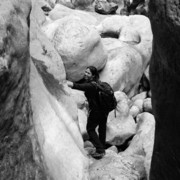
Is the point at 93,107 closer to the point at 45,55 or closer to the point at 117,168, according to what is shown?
the point at 117,168

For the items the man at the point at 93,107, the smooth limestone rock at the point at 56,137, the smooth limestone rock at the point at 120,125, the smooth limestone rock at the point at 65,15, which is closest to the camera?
the smooth limestone rock at the point at 56,137

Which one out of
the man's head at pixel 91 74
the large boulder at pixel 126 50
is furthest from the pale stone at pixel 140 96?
the man's head at pixel 91 74

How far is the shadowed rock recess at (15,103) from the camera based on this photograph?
402 cm

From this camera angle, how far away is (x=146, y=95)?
12727 millimetres

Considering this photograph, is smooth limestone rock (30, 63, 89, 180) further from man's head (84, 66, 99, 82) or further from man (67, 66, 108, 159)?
man's head (84, 66, 99, 82)

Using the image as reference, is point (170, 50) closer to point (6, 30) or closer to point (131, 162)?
point (6, 30)

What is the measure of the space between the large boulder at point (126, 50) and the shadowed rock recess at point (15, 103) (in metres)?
6.94

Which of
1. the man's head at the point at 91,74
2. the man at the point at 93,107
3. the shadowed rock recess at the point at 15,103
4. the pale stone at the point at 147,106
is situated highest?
the shadowed rock recess at the point at 15,103

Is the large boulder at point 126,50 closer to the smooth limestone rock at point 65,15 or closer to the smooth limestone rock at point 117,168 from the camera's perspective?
the smooth limestone rock at point 65,15

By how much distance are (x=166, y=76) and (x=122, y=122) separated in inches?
217

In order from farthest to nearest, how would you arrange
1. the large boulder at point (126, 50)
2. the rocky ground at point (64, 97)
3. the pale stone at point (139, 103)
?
the large boulder at point (126, 50) → the pale stone at point (139, 103) → the rocky ground at point (64, 97)

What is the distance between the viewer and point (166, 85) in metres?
4.49

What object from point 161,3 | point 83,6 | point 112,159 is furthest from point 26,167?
point 83,6

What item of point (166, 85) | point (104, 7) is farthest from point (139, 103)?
point (104, 7)
